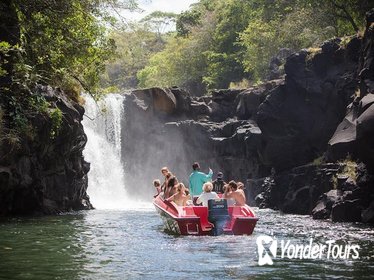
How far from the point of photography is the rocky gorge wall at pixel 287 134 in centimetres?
2669

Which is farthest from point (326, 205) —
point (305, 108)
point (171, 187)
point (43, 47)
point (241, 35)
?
point (241, 35)

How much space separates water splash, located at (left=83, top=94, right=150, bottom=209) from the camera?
41778mm

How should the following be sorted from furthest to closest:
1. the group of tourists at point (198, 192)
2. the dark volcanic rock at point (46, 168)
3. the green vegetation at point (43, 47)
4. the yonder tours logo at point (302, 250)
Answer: the dark volcanic rock at point (46, 168) → the group of tourists at point (198, 192) → the green vegetation at point (43, 47) → the yonder tours logo at point (302, 250)

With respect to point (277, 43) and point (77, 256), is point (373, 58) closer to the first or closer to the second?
point (77, 256)

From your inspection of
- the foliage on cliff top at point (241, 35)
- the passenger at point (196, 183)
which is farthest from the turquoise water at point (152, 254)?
the foliage on cliff top at point (241, 35)

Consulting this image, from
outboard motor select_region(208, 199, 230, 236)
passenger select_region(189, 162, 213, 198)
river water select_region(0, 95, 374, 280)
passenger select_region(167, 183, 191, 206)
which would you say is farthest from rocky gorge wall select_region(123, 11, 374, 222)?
outboard motor select_region(208, 199, 230, 236)

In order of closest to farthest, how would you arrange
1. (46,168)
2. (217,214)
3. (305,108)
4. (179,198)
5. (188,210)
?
1. (217,214)
2. (188,210)
3. (179,198)
4. (46,168)
5. (305,108)

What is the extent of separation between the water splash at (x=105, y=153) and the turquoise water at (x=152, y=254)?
1968cm

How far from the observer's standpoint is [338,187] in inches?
1063

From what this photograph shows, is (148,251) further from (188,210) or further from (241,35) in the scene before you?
(241,35)

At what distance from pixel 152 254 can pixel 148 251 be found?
570 millimetres

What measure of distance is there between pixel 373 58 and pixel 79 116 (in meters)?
13.8

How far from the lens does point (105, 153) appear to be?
43906mm

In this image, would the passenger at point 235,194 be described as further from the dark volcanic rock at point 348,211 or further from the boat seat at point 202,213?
the dark volcanic rock at point 348,211
